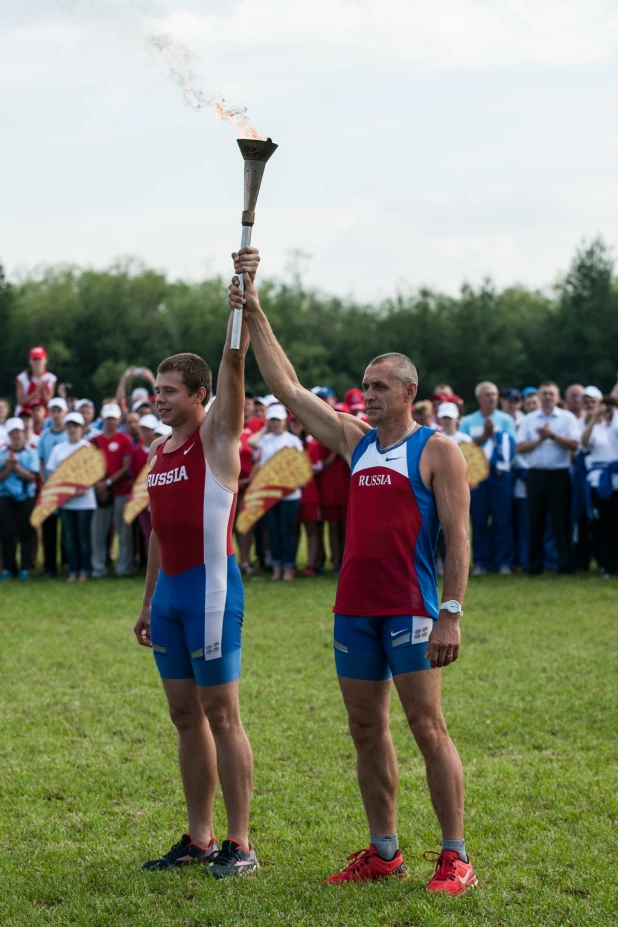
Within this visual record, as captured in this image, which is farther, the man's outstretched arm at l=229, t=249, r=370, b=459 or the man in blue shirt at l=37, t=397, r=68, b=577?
the man in blue shirt at l=37, t=397, r=68, b=577

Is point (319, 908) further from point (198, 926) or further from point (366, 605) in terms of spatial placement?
point (366, 605)

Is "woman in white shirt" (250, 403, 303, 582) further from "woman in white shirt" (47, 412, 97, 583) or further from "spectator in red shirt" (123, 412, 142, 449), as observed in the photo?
"woman in white shirt" (47, 412, 97, 583)

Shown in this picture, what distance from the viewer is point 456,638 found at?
4.57 metres

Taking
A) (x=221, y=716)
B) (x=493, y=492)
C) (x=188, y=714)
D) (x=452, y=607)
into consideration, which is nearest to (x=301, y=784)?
(x=188, y=714)

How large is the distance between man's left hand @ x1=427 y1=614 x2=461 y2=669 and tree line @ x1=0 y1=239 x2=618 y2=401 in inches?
1704

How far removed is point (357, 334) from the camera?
57.8 m

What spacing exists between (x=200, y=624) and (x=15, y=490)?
1082 cm

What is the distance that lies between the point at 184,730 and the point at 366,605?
46.1 inches

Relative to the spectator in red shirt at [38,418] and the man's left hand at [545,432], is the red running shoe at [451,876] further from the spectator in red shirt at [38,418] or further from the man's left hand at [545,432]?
the spectator in red shirt at [38,418]

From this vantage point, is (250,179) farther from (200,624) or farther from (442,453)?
(200,624)

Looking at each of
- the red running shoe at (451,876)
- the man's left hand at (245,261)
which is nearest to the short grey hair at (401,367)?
the man's left hand at (245,261)

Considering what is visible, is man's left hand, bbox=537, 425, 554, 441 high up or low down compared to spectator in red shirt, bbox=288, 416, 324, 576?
up

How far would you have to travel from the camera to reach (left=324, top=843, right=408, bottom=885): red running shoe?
4.79 m

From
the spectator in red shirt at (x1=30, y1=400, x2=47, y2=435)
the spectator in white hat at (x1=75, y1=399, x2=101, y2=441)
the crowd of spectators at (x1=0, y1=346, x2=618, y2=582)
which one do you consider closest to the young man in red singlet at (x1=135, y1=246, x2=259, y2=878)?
the crowd of spectators at (x1=0, y1=346, x2=618, y2=582)
